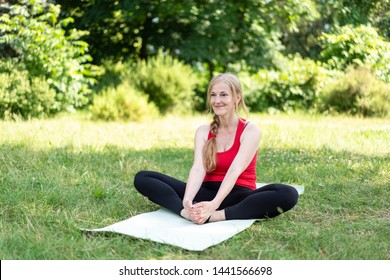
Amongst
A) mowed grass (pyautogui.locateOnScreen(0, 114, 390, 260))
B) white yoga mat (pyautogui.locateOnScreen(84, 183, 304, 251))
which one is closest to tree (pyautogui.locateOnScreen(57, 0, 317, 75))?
mowed grass (pyautogui.locateOnScreen(0, 114, 390, 260))

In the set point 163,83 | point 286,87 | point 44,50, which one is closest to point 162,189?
point 44,50

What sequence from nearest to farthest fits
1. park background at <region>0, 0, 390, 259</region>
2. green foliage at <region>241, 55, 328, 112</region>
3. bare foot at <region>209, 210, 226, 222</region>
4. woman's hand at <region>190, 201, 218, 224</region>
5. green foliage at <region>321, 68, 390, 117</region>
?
park background at <region>0, 0, 390, 259</region> < woman's hand at <region>190, 201, 218, 224</region> < bare foot at <region>209, 210, 226, 222</region> < green foliage at <region>321, 68, 390, 117</region> < green foliage at <region>241, 55, 328, 112</region>

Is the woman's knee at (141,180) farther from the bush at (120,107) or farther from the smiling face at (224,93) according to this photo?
the bush at (120,107)

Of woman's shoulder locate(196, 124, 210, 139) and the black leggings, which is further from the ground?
woman's shoulder locate(196, 124, 210, 139)

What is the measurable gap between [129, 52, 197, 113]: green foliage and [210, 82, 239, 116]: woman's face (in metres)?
6.67

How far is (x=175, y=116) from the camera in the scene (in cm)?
1039

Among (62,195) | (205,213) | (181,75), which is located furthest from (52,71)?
(205,213)

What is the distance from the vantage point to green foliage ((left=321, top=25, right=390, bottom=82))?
446 inches

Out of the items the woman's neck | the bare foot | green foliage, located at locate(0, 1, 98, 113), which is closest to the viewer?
the bare foot

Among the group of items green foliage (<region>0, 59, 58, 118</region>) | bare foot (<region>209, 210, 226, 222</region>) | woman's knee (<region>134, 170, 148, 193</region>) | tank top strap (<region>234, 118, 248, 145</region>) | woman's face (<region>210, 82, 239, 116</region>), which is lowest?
green foliage (<region>0, 59, 58, 118</region>)

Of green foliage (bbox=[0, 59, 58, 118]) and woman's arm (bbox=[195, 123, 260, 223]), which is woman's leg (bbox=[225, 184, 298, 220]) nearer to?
woman's arm (bbox=[195, 123, 260, 223])

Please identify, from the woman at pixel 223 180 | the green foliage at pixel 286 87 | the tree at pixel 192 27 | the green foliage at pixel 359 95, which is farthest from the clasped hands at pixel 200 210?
the green foliage at pixel 286 87

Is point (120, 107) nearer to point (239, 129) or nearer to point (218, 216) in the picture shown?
point (239, 129)

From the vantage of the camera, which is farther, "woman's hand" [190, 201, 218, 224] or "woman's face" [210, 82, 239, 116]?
"woman's face" [210, 82, 239, 116]
